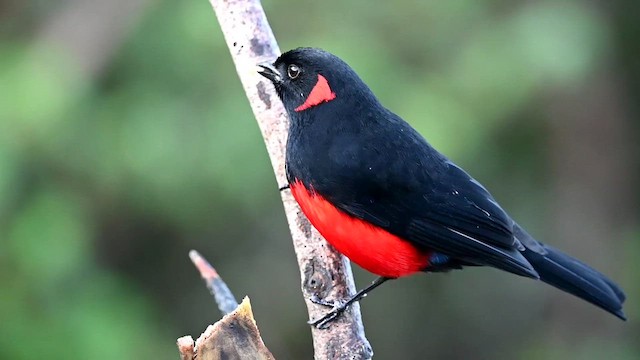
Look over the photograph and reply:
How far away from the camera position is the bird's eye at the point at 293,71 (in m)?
2.84

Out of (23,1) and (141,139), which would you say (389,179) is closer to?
(141,139)

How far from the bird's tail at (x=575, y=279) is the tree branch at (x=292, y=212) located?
655 millimetres

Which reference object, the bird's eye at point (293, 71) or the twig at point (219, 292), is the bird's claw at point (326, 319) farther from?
the bird's eye at point (293, 71)

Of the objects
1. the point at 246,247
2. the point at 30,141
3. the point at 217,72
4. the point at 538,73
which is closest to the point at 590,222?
the point at 538,73

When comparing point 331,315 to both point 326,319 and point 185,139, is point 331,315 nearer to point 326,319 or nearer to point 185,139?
point 326,319

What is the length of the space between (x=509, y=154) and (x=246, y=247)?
1.51 m

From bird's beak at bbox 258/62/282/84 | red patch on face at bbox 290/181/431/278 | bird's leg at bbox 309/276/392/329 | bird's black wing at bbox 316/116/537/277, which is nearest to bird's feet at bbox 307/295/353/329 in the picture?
bird's leg at bbox 309/276/392/329

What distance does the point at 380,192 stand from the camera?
2.75 meters

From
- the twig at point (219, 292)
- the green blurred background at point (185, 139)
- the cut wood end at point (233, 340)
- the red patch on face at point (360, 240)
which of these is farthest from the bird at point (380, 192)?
the green blurred background at point (185, 139)

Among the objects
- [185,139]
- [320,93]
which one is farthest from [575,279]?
[185,139]

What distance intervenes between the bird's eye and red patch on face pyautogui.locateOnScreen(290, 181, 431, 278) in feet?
1.19

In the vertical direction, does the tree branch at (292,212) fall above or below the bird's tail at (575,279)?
above

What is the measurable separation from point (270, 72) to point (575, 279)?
1176 millimetres

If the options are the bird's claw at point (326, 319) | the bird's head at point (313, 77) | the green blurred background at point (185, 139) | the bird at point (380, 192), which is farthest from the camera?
the green blurred background at point (185, 139)
